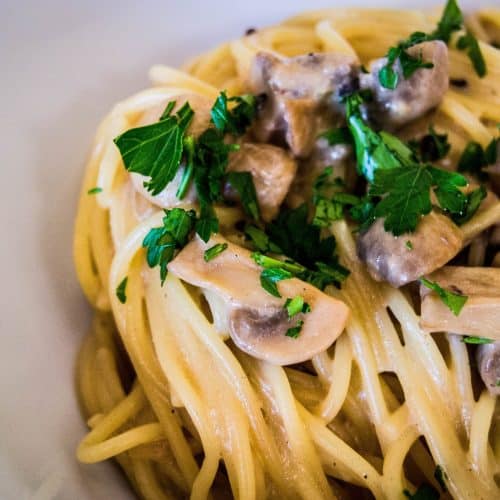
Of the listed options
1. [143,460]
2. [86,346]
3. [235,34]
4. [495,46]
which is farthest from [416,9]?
[143,460]

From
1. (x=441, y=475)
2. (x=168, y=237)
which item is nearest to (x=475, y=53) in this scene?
(x=168, y=237)

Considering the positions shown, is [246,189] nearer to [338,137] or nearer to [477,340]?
[338,137]

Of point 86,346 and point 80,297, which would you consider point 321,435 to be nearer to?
point 86,346

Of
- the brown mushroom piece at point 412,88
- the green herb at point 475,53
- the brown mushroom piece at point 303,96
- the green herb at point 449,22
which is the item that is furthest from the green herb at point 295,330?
the green herb at point 449,22

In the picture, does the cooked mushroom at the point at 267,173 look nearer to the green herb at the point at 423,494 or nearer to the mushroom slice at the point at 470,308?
the mushroom slice at the point at 470,308

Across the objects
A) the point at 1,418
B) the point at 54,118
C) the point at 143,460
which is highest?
the point at 54,118
